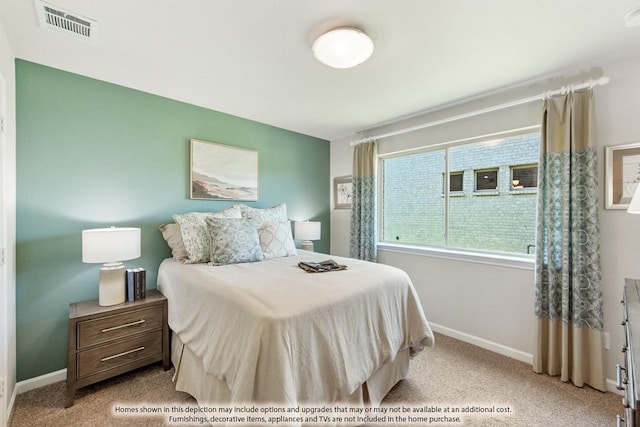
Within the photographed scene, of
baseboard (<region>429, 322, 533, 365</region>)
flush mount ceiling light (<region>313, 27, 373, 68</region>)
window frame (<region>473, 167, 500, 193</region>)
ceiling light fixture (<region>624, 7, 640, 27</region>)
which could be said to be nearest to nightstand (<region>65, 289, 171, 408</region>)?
flush mount ceiling light (<region>313, 27, 373, 68</region>)

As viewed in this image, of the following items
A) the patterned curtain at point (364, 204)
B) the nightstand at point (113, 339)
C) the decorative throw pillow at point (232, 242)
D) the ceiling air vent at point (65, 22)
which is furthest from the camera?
the patterned curtain at point (364, 204)

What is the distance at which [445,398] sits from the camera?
1898 mm

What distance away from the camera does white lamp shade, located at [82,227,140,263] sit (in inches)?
72.5

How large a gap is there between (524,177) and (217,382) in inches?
117

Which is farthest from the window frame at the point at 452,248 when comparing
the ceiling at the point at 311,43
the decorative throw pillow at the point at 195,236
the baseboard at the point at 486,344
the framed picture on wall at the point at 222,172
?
the decorative throw pillow at the point at 195,236

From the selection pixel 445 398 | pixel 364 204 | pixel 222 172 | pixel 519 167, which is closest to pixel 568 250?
pixel 519 167

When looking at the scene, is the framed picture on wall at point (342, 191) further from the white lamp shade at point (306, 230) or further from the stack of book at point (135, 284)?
the stack of book at point (135, 284)

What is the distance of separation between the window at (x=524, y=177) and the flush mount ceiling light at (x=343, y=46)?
1880 mm

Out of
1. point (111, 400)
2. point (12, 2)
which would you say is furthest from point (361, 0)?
point (111, 400)

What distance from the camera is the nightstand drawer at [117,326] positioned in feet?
6.00

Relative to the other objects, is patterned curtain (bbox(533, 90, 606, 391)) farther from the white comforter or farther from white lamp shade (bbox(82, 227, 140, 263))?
white lamp shade (bbox(82, 227, 140, 263))

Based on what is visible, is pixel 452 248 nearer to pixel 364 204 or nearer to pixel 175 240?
pixel 364 204

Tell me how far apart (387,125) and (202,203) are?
244 cm

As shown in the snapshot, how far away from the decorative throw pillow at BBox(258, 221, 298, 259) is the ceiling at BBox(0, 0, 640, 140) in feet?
4.23
